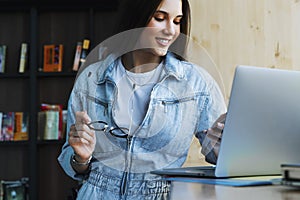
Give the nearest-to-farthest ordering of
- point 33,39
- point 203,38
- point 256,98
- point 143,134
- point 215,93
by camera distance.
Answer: point 256,98 → point 143,134 → point 215,93 → point 203,38 → point 33,39

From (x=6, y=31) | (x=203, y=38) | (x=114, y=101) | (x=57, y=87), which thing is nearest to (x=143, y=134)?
(x=114, y=101)

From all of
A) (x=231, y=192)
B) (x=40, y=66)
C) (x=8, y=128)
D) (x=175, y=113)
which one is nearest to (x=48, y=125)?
(x=8, y=128)

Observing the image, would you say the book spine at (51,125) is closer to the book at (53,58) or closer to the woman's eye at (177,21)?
the book at (53,58)

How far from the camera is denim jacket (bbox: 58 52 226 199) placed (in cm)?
172

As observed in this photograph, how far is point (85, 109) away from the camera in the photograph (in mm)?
1858

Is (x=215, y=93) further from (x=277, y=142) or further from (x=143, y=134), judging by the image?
(x=277, y=142)

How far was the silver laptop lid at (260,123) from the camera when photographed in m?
1.09

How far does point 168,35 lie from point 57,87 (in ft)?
7.35

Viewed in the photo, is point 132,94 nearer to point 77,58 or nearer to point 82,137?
point 82,137

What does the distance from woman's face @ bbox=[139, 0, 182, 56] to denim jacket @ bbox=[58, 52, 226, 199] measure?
7 cm

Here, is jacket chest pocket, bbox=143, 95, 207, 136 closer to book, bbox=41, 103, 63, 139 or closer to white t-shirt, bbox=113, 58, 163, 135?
white t-shirt, bbox=113, 58, 163, 135

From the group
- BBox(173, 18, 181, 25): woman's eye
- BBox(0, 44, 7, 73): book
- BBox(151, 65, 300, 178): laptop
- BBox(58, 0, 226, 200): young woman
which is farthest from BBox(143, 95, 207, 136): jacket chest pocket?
BBox(0, 44, 7, 73): book

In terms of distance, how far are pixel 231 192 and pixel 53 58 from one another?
312 cm

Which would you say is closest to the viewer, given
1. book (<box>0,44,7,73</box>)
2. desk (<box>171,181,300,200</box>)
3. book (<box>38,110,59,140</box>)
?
desk (<box>171,181,300,200</box>)
